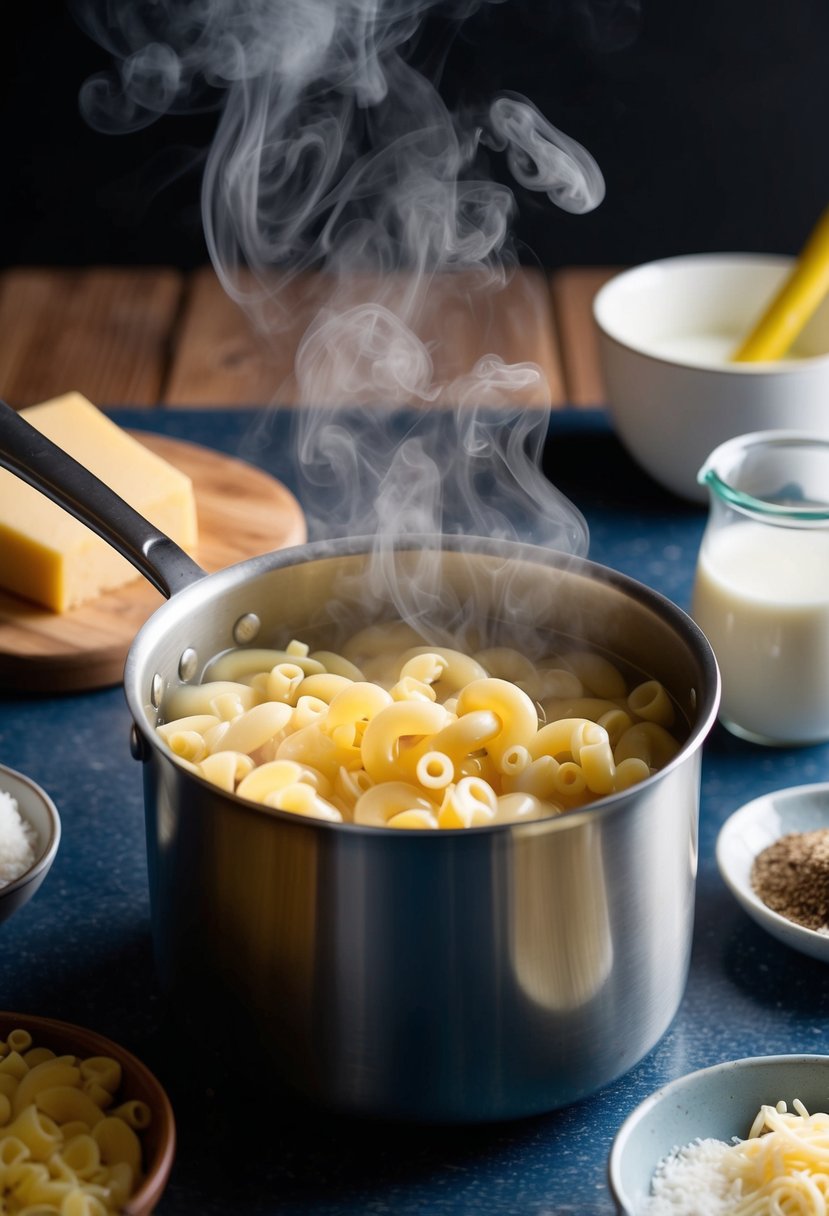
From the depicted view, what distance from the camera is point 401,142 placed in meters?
1.88

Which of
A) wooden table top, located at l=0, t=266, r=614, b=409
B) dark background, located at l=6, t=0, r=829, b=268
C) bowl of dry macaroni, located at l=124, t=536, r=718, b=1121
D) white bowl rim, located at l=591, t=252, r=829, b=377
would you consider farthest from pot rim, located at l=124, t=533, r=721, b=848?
dark background, located at l=6, t=0, r=829, b=268

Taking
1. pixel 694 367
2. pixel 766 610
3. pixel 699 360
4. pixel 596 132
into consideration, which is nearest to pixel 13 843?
pixel 766 610

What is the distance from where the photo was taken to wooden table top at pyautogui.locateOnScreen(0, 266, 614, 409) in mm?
2273

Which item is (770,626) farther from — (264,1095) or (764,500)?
(264,1095)

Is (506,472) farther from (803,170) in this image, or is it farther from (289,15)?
(803,170)

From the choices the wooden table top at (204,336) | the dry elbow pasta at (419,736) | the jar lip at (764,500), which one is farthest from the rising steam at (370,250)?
the jar lip at (764,500)

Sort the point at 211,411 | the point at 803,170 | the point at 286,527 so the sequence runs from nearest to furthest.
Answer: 1. the point at 286,527
2. the point at 211,411
3. the point at 803,170

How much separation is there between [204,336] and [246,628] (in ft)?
4.40

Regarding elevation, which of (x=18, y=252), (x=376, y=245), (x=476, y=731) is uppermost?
(x=476, y=731)

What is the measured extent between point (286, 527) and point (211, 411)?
0.40m

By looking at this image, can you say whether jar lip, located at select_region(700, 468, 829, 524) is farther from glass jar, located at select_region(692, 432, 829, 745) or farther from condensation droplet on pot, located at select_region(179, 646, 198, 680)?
condensation droplet on pot, located at select_region(179, 646, 198, 680)

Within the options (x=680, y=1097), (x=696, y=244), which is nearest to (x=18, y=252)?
(x=696, y=244)

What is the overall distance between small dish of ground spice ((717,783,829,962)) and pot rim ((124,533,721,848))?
8.7 inches

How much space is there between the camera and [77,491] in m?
1.20
